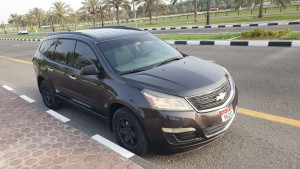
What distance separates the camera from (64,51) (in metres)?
4.55

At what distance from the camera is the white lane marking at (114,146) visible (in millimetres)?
3177

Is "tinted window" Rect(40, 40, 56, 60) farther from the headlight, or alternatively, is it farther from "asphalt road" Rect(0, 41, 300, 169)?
the headlight

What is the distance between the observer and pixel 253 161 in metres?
2.95

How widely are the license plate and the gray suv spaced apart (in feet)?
0.04

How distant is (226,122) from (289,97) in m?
2.31

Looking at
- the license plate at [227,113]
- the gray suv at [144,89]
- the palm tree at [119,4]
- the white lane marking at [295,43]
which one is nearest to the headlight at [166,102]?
the gray suv at [144,89]

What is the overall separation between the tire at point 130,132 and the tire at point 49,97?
2162 mm

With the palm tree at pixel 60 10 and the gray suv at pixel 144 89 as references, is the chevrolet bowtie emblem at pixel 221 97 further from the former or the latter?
the palm tree at pixel 60 10

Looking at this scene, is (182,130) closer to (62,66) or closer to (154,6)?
(62,66)

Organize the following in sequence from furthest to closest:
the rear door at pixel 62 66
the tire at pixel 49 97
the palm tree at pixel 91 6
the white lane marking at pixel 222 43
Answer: the palm tree at pixel 91 6
the white lane marking at pixel 222 43
the tire at pixel 49 97
the rear door at pixel 62 66

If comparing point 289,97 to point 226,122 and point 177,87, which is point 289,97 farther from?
point 177,87

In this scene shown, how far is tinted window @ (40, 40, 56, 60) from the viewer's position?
498cm

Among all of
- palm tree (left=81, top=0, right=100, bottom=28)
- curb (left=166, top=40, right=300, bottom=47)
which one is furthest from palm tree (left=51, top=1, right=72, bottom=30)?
curb (left=166, top=40, right=300, bottom=47)

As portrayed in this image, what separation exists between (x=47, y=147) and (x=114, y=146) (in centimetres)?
99
